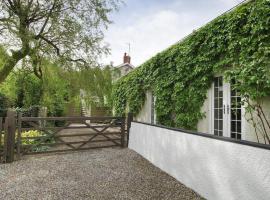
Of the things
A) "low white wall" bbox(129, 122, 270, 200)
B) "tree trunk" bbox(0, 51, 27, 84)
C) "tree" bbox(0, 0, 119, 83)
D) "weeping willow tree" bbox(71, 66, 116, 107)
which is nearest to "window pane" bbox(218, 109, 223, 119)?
"low white wall" bbox(129, 122, 270, 200)

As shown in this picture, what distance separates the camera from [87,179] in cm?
452

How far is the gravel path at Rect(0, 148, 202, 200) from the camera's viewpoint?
12.4 feet

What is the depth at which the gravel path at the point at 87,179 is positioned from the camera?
3785mm

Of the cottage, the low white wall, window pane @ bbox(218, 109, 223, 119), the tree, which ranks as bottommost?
the low white wall

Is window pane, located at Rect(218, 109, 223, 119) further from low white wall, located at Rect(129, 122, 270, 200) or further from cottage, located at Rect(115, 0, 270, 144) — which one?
low white wall, located at Rect(129, 122, 270, 200)

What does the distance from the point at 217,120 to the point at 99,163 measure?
3.35 metres

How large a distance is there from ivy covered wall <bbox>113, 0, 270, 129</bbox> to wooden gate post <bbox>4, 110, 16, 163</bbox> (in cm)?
471

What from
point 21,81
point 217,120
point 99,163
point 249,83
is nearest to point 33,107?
point 21,81

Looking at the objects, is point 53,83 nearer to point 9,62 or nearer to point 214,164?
point 9,62

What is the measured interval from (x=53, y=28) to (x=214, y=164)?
776 centimetres

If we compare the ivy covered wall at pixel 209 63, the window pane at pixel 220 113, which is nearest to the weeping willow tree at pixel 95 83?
the ivy covered wall at pixel 209 63

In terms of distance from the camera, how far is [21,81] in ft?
36.1

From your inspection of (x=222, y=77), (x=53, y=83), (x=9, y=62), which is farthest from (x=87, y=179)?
(x=53, y=83)

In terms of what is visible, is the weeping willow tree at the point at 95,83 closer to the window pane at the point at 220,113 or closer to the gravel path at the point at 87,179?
the gravel path at the point at 87,179
